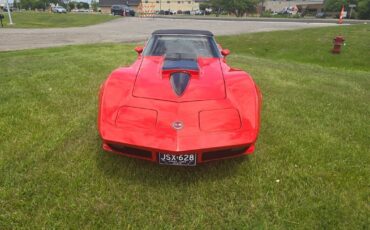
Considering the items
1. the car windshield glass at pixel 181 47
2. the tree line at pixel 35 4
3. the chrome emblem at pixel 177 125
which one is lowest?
the chrome emblem at pixel 177 125

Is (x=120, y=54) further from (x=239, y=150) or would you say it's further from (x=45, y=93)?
(x=239, y=150)

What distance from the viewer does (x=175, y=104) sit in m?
2.87

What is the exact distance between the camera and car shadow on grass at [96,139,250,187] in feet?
9.74

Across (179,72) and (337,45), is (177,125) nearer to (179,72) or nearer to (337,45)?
(179,72)

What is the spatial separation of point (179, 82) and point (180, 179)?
1.02 metres

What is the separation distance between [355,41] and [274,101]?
11741mm

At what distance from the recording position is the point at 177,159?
2596 mm

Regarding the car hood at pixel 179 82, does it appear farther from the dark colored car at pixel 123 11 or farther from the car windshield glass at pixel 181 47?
the dark colored car at pixel 123 11

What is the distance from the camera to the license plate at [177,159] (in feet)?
8.45

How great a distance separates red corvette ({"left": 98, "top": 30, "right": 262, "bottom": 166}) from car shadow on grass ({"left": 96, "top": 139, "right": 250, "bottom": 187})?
36 centimetres

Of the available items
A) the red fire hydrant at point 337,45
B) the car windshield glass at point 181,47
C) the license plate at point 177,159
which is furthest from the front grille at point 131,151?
the red fire hydrant at point 337,45

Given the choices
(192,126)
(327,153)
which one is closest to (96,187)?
(192,126)

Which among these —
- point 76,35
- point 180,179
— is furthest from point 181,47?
point 76,35

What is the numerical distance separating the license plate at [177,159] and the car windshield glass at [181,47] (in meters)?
1.83
